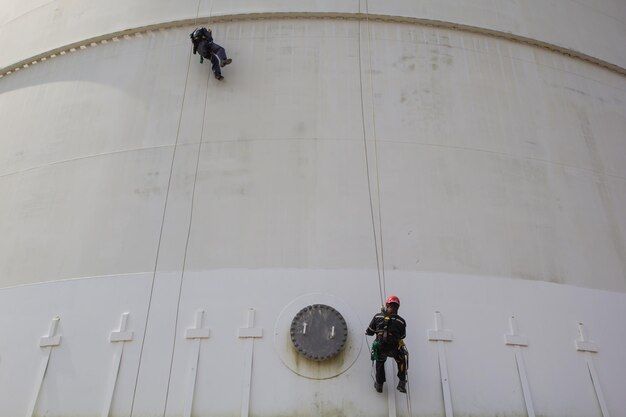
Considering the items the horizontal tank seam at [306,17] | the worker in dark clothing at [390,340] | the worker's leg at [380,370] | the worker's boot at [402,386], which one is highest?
the horizontal tank seam at [306,17]

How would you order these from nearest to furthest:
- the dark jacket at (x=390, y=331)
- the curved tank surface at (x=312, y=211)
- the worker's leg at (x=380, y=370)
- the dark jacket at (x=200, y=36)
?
the dark jacket at (x=390, y=331), the worker's leg at (x=380, y=370), the curved tank surface at (x=312, y=211), the dark jacket at (x=200, y=36)

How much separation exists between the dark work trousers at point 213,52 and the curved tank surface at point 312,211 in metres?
0.25

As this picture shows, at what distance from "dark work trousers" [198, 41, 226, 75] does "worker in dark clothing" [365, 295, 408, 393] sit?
15.4 ft

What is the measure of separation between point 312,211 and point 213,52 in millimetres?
3134

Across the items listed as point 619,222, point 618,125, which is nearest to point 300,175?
point 619,222

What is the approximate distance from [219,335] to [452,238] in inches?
126

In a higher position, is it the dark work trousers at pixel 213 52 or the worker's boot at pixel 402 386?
the dark work trousers at pixel 213 52

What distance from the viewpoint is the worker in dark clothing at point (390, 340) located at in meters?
6.02

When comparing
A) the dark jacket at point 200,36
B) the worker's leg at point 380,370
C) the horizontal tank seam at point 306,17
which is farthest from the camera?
the horizontal tank seam at point 306,17

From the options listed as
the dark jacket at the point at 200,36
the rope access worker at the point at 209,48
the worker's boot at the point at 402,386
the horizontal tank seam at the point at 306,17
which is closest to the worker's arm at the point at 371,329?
the worker's boot at the point at 402,386

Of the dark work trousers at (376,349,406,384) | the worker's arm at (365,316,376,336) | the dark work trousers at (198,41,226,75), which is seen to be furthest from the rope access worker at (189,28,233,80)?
the dark work trousers at (376,349,406,384)

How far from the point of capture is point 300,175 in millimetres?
7812

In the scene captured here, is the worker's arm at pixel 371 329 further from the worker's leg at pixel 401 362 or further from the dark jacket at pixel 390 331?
the worker's leg at pixel 401 362

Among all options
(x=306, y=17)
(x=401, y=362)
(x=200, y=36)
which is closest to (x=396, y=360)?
(x=401, y=362)
